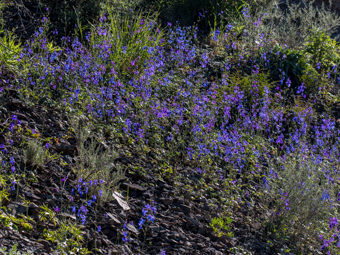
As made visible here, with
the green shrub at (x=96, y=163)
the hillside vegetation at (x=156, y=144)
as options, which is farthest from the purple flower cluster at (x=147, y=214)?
the green shrub at (x=96, y=163)

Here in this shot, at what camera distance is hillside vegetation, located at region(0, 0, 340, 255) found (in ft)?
11.9

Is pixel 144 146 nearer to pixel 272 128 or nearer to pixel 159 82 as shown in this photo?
pixel 159 82

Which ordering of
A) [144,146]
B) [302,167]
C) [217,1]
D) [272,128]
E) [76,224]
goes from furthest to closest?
[217,1] → [272,128] → [302,167] → [144,146] → [76,224]

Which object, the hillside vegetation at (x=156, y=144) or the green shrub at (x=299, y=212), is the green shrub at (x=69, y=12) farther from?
the green shrub at (x=299, y=212)

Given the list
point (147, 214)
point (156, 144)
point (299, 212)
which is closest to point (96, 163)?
point (147, 214)

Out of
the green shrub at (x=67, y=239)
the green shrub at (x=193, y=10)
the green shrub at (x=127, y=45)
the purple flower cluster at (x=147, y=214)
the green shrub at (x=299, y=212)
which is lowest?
the green shrub at (x=67, y=239)

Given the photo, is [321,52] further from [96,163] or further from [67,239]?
[67,239]

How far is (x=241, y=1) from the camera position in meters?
8.68

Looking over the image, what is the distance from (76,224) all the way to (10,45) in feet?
8.97

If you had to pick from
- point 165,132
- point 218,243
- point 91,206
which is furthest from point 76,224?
point 165,132

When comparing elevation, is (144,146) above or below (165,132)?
below

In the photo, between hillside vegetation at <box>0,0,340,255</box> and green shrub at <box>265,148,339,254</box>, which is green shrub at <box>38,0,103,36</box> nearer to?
hillside vegetation at <box>0,0,340,255</box>

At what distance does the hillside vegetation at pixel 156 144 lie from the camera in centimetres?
363

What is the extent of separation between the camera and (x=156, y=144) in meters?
4.99
